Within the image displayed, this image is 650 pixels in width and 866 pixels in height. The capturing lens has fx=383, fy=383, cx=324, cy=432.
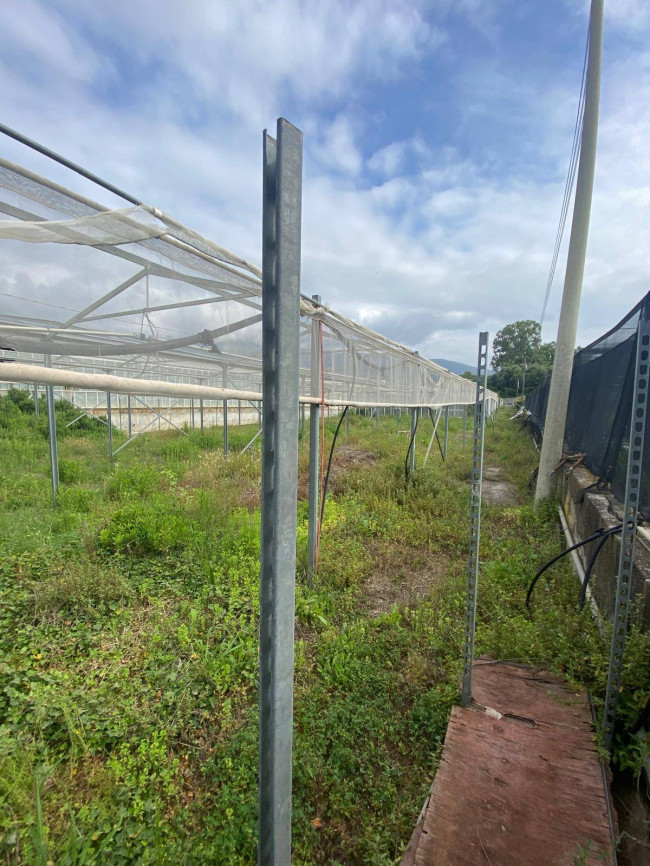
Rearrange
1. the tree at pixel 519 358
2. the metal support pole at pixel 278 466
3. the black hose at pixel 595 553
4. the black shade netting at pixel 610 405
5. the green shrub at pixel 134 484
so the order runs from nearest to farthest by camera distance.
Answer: the metal support pole at pixel 278 466 → the black hose at pixel 595 553 → the black shade netting at pixel 610 405 → the green shrub at pixel 134 484 → the tree at pixel 519 358

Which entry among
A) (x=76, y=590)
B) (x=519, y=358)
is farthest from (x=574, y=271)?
(x=519, y=358)

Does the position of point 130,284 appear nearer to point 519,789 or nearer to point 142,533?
point 142,533

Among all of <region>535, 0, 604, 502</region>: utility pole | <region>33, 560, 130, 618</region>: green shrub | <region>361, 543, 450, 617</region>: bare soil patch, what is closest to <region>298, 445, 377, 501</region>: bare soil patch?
<region>361, 543, 450, 617</region>: bare soil patch

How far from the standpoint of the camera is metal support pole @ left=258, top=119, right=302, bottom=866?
0.87m

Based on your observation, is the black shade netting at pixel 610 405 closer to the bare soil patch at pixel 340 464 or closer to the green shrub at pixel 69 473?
the bare soil patch at pixel 340 464

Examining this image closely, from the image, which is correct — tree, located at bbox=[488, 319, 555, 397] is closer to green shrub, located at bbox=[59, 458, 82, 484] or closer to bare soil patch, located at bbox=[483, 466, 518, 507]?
bare soil patch, located at bbox=[483, 466, 518, 507]

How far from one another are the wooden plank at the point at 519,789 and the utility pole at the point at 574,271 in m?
3.57

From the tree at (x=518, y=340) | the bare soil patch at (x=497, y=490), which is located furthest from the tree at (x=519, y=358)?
the bare soil patch at (x=497, y=490)

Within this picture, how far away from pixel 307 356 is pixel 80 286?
2179mm

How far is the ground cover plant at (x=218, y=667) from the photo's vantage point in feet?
5.20

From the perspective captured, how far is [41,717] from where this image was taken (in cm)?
191

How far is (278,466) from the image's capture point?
0.89m

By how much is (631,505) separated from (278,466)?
1557mm

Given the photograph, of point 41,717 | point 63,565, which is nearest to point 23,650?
point 41,717
